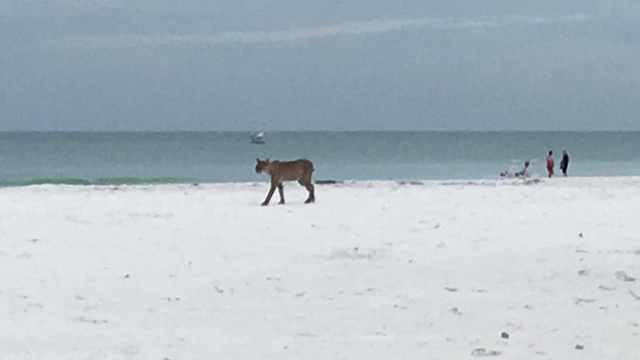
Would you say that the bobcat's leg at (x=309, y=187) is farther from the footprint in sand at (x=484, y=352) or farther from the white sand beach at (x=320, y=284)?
the footprint in sand at (x=484, y=352)

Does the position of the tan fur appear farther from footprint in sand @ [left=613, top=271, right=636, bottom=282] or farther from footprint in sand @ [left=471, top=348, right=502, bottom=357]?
footprint in sand @ [left=471, top=348, right=502, bottom=357]

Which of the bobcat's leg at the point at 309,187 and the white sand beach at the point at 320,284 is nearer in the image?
the white sand beach at the point at 320,284

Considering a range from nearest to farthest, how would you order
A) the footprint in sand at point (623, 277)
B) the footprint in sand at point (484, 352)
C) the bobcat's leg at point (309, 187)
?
1. the footprint in sand at point (484, 352)
2. the footprint in sand at point (623, 277)
3. the bobcat's leg at point (309, 187)

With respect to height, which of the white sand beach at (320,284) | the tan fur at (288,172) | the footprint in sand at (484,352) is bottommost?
the footprint in sand at (484,352)

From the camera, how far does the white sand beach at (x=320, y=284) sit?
6586mm

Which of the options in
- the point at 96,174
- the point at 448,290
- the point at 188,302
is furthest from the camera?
the point at 96,174

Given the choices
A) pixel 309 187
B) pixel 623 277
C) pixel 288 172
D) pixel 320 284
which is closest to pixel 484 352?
pixel 320 284

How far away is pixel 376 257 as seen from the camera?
416 inches

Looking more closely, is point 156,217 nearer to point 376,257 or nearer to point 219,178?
point 376,257

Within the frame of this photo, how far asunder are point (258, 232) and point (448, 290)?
15.6ft

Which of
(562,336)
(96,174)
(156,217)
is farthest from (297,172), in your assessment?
(96,174)

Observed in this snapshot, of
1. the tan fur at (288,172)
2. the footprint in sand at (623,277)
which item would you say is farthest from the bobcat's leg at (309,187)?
the footprint in sand at (623,277)

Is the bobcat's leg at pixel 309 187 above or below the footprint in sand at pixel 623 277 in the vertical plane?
above

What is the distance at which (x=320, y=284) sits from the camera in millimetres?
8844
